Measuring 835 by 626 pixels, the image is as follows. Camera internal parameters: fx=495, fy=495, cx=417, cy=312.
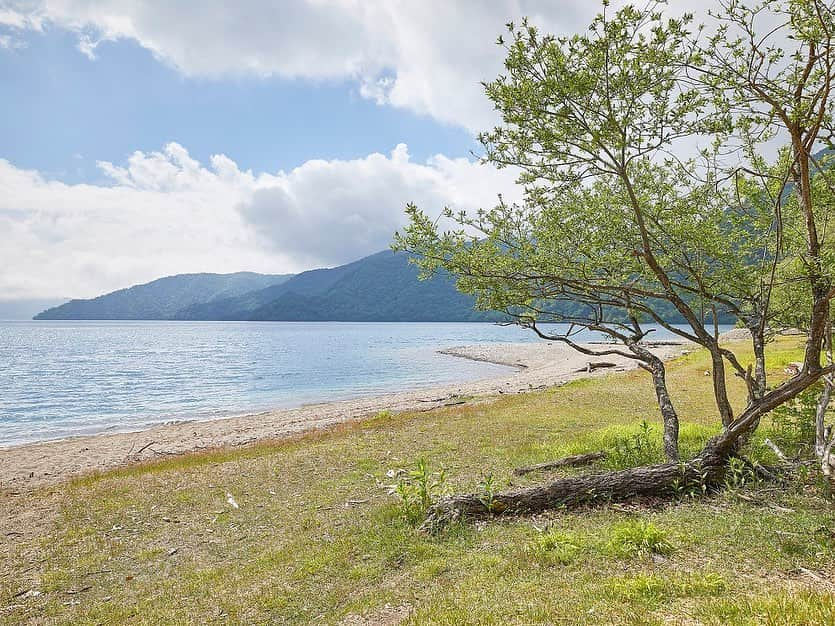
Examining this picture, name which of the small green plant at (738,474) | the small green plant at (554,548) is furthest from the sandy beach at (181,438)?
the small green plant at (738,474)

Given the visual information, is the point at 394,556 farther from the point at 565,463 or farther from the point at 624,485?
the point at 565,463

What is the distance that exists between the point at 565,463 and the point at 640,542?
19.7 ft

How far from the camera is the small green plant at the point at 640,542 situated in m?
7.45

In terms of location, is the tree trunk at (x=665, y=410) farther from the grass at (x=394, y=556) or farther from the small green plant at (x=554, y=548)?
the small green plant at (x=554, y=548)

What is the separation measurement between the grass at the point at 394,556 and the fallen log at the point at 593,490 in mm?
389

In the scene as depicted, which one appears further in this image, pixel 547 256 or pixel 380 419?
pixel 380 419

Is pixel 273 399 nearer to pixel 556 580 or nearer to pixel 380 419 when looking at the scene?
pixel 380 419

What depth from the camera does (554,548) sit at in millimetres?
7973

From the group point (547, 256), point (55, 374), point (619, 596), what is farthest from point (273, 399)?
point (619, 596)

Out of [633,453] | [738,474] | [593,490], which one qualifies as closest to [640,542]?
[593,490]

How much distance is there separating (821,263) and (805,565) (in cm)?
455

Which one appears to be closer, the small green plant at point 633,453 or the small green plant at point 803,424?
the small green plant at point 803,424

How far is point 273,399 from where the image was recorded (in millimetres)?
49969

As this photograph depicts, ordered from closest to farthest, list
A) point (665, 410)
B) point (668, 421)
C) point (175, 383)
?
1. point (668, 421)
2. point (665, 410)
3. point (175, 383)
